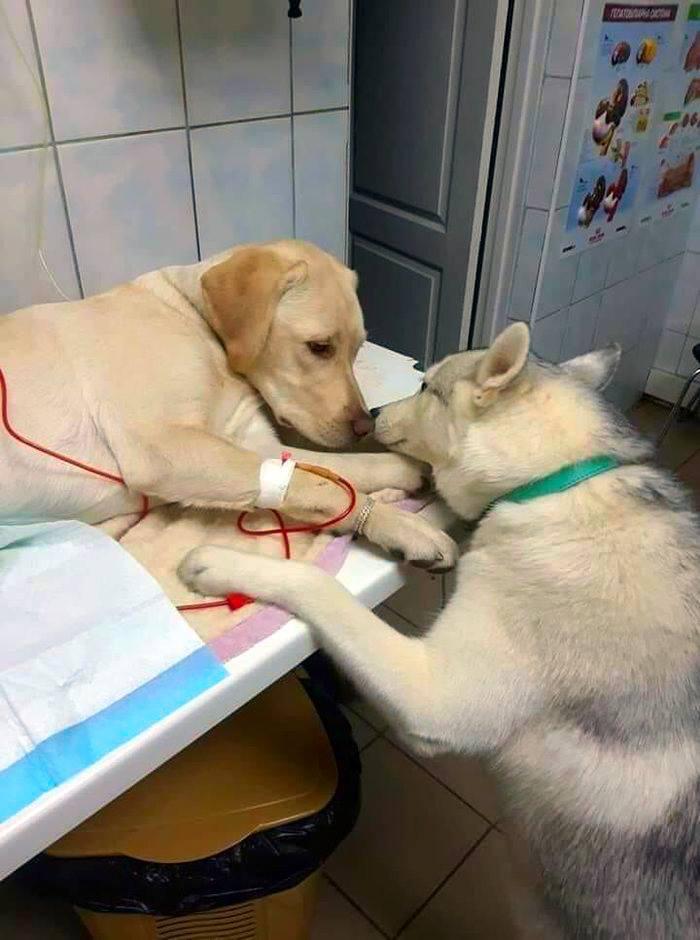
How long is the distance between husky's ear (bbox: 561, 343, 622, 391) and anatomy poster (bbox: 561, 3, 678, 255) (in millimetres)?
1150

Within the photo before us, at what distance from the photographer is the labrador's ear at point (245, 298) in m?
1.05

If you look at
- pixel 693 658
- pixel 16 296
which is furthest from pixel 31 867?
pixel 693 658

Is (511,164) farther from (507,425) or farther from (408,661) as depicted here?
(408,661)

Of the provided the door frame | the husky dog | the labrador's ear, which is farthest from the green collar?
the door frame

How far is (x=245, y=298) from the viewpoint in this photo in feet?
3.45

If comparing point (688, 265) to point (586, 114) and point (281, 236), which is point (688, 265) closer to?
point (586, 114)

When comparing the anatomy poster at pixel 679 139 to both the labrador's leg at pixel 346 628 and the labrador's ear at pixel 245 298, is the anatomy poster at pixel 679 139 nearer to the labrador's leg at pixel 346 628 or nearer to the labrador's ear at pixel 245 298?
the labrador's ear at pixel 245 298

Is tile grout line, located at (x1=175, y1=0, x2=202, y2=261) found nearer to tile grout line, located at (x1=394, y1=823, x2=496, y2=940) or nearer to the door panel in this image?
the door panel

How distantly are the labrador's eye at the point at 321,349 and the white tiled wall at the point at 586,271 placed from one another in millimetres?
1197

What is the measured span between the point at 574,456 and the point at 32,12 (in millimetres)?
1002

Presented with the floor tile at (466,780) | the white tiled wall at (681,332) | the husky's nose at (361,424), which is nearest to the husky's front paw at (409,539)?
the husky's nose at (361,424)

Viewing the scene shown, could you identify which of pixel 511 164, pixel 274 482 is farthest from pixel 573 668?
pixel 511 164

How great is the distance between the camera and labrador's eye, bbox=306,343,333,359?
3.68 feet

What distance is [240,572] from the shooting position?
2.74 ft
